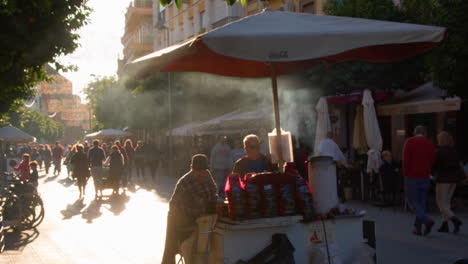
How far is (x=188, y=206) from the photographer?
6.46 metres

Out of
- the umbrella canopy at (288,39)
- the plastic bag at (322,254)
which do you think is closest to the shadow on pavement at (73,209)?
the umbrella canopy at (288,39)

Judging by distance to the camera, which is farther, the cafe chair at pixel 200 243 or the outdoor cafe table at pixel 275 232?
the cafe chair at pixel 200 243

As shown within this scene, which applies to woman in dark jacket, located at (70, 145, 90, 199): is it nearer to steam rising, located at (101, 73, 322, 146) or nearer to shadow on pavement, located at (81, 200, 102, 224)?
shadow on pavement, located at (81, 200, 102, 224)

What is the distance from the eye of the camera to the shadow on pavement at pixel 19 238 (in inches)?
428

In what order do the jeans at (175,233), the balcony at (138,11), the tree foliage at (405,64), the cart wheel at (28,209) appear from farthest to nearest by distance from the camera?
the balcony at (138,11), the tree foliage at (405,64), the cart wheel at (28,209), the jeans at (175,233)

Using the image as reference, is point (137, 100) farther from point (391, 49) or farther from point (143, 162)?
point (391, 49)

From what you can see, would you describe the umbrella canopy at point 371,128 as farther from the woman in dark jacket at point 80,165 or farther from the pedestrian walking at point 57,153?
the pedestrian walking at point 57,153

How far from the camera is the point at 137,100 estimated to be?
41875 mm

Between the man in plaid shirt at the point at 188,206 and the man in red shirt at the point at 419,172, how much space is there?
485 centimetres

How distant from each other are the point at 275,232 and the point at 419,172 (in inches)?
217

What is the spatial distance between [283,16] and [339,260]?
2288 mm

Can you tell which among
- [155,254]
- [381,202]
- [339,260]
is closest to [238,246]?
[339,260]

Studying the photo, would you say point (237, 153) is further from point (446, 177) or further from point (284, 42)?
point (284, 42)

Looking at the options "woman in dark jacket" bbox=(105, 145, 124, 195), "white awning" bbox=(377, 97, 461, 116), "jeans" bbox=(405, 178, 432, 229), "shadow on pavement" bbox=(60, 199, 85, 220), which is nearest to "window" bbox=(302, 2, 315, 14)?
"white awning" bbox=(377, 97, 461, 116)
